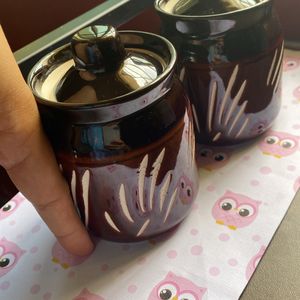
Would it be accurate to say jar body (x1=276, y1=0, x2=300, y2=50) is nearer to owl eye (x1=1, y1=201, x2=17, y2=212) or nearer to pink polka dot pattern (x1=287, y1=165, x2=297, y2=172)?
pink polka dot pattern (x1=287, y1=165, x2=297, y2=172)

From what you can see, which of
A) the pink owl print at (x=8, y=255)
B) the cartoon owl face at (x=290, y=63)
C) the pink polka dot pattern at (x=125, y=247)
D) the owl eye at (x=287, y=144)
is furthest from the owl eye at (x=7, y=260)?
the cartoon owl face at (x=290, y=63)

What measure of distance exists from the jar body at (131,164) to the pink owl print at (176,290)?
50mm

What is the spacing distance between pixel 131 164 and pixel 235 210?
0.47 ft

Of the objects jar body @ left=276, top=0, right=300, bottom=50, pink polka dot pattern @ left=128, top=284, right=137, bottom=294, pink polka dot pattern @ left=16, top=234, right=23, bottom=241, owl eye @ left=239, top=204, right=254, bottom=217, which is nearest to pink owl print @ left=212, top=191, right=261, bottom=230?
owl eye @ left=239, top=204, right=254, bottom=217

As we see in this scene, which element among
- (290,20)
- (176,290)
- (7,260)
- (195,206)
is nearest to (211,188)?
(195,206)

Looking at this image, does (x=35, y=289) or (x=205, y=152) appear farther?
(x=205, y=152)

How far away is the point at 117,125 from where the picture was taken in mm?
329

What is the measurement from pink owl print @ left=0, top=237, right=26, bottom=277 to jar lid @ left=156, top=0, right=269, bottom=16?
296 mm

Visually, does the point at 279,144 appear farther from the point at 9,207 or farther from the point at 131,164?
the point at 9,207

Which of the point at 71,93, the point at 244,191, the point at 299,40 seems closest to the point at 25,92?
the point at 71,93

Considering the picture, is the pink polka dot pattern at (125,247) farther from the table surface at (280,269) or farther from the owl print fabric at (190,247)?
the table surface at (280,269)

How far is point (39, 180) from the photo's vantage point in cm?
35

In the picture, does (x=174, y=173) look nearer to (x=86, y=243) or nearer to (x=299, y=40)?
(x=86, y=243)

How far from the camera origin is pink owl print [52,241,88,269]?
1.37ft
